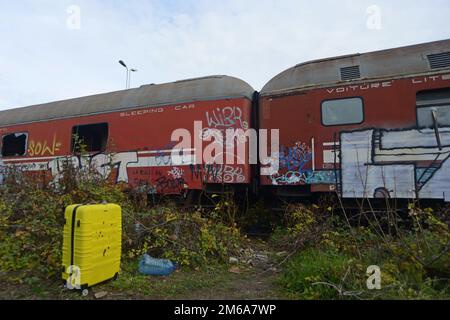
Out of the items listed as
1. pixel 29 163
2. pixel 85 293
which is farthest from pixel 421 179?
pixel 29 163

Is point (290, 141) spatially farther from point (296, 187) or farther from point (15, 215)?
point (15, 215)

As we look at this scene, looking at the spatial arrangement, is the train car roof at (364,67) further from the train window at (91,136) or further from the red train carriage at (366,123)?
the train window at (91,136)

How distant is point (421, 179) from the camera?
17.2 feet

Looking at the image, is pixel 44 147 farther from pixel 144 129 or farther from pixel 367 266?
pixel 367 266

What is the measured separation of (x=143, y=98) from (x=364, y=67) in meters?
5.03

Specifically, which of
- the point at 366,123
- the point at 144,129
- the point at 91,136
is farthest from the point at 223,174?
the point at 91,136

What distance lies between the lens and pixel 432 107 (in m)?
5.32

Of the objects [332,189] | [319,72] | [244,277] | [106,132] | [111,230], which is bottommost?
[244,277]

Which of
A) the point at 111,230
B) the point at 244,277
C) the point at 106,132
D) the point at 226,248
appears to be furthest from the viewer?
the point at 106,132

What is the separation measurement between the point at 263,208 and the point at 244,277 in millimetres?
3044

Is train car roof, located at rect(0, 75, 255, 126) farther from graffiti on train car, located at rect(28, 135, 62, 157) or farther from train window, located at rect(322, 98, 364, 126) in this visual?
train window, located at rect(322, 98, 364, 126)

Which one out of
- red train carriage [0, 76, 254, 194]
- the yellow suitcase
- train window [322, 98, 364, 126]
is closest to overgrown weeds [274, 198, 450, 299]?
the yellow suitcase

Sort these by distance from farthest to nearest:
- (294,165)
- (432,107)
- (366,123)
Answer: (294,165), (366,123), (432,107)

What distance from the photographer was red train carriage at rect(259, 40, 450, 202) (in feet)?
17.2
